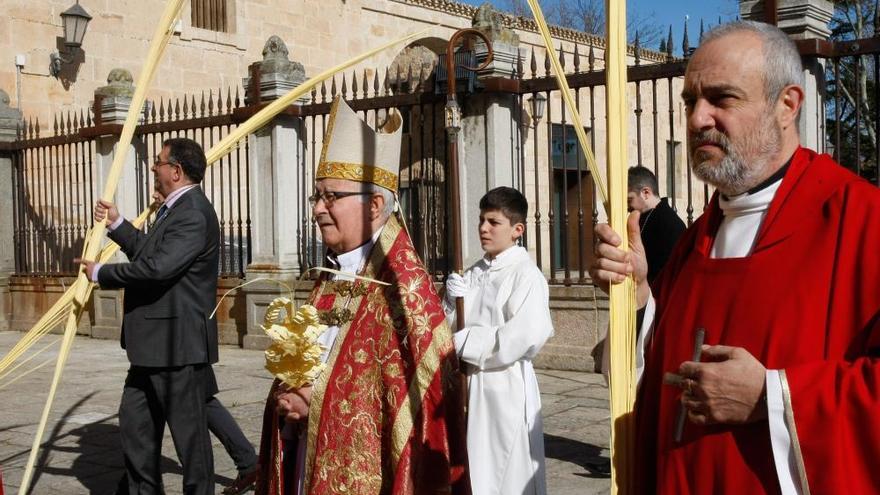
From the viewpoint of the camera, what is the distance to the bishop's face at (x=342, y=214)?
3268 mm

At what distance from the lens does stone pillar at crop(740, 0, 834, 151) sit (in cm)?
762

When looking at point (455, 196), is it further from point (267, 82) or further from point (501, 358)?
point (267, 82)

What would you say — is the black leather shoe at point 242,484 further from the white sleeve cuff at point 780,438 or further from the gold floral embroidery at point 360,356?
the white sleeve cuff at point 780,438

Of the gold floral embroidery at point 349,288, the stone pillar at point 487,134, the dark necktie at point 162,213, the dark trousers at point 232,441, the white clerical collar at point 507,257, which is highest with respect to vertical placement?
the stone pillar at point 487,134

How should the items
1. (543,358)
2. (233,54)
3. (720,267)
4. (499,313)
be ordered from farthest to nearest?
(233,54) < (543,358) < (499,313) < (720,267)

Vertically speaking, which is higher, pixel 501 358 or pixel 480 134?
pixel 480 134

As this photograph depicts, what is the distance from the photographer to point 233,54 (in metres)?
19.3

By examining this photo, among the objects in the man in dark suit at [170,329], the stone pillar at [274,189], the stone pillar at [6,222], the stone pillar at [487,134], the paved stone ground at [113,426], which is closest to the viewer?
the man in dark suit at [170,329]

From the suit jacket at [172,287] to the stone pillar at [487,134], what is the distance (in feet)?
15.4

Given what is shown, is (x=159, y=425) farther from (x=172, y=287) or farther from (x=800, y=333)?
(x=800, y=333)

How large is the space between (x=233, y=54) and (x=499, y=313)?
52.8 feet

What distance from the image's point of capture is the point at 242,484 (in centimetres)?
539

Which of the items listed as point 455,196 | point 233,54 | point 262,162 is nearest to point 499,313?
point 455,196

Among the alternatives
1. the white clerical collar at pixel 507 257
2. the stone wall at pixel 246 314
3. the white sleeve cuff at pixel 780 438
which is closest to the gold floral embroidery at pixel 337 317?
the white clerical collar at pixel 507 257
